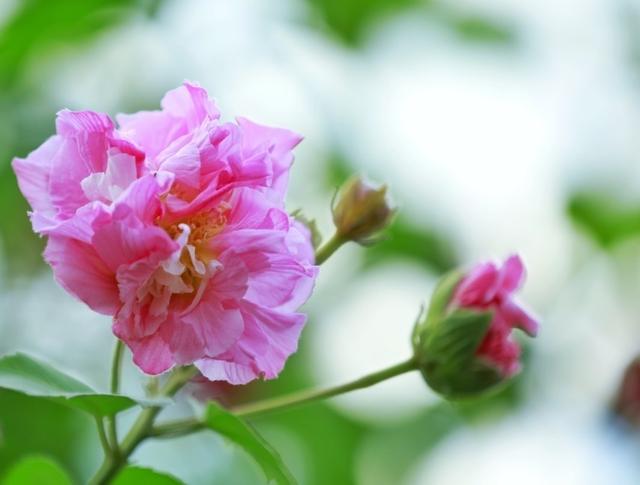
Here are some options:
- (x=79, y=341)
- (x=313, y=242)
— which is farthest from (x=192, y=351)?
(x=79, y=341)

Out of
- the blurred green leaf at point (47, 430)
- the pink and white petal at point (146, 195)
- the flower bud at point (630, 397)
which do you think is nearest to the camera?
the pink and white petal at point (146, 195)

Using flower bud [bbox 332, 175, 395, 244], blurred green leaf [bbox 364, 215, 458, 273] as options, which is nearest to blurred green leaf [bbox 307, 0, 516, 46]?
blurred green leaf [bbox 364, 215, 458, 273]

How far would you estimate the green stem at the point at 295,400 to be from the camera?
722mm

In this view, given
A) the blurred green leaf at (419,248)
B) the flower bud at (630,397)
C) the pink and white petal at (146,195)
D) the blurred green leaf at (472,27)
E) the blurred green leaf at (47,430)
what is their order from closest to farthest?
the pink and white petal at (146,195) → the blurred green leaf at (47,430) → the flower bud at (630,397) → the blurred green leaf at (419,248) → the blurred green leaf at (472,27)

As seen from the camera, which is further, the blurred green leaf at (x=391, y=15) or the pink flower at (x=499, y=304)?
the blurred green leaf at (x=391, y=15)

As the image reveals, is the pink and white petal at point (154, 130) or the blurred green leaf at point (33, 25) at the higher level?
the pink and white petal at point (154, 130)

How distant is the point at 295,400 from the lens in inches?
29.8

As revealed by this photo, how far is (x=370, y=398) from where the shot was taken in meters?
1.65

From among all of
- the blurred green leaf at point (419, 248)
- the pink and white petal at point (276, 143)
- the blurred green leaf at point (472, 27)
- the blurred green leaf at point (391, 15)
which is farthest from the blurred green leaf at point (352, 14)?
the pink and white petal at point (276, 143)

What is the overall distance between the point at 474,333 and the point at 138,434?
0.22 m

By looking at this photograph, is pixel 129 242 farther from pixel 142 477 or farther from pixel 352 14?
pixel 352 14

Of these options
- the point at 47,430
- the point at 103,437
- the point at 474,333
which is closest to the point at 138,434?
the point at 103,437

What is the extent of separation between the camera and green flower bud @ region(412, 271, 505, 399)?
2.58 feet

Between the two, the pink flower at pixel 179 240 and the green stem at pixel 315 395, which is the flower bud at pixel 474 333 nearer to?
the green stem at pixel 315 395
